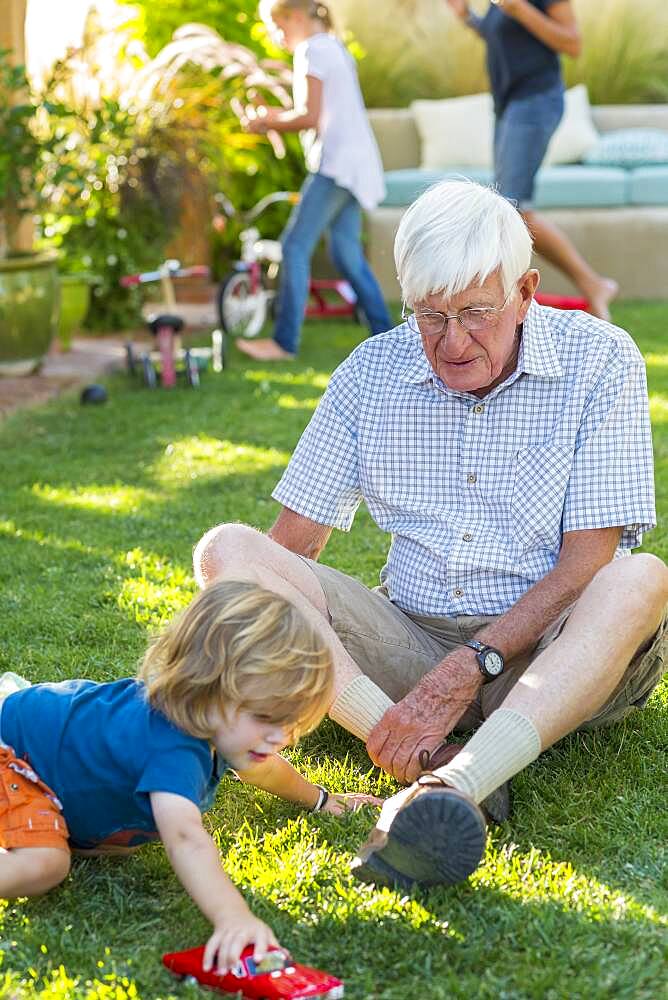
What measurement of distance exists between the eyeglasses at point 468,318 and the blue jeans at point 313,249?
13.3 feet

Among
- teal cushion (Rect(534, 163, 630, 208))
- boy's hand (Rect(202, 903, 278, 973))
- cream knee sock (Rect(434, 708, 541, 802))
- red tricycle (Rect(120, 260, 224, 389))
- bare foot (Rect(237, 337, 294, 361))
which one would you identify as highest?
cream knee sock (Rect(434, 708, 541, 802))

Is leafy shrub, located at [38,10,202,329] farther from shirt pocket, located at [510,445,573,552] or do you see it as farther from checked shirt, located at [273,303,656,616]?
shirt pocket, located at [510,445,573,552]

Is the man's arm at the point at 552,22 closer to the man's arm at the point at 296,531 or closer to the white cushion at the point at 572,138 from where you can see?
the white cushion at the point at 572,138

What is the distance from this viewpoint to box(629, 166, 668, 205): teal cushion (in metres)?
8.33

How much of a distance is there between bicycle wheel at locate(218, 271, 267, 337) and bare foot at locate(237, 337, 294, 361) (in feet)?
1.62

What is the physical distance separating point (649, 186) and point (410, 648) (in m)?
6.57

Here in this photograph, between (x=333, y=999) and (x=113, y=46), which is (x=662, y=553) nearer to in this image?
(x=333, y=999)

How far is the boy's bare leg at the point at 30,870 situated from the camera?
73.7 inches

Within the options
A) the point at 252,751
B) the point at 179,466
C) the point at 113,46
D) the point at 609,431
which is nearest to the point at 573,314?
the point at 609,431

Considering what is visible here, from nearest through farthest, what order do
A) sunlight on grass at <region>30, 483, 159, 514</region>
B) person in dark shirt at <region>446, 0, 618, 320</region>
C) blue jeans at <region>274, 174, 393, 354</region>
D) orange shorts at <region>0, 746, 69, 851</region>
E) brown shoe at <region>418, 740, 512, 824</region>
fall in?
orange shorts at <region>0, 746, 69, 851</region>
brown shoe at <region>418, 740, 512, 824</region>
sunlight on grass at <region>30, 483, 159, 514</region>
person in dark shirt at <region>446, 0, 618, 320</region>
blue jeans at <region>274, 174, 393, 354</region>

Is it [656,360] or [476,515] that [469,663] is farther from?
[656,360]

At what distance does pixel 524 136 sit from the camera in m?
5.79

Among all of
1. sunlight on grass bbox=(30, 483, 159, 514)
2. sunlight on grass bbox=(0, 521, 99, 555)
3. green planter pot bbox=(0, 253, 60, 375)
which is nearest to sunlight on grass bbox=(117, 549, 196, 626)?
sunlight on grass bbox=(0, 521, 99, 555)

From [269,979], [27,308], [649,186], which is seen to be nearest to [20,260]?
[27,308]
